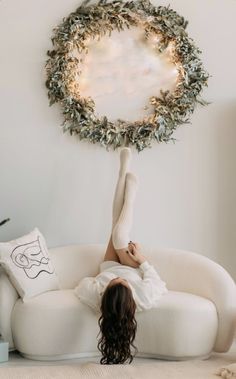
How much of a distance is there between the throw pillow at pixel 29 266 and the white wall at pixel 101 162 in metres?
0.46

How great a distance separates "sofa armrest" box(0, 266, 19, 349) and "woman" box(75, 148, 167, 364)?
1.30 ft

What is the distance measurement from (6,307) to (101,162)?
134 cm

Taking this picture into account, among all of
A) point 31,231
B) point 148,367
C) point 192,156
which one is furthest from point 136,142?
point 148,367

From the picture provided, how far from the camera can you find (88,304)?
3377mm

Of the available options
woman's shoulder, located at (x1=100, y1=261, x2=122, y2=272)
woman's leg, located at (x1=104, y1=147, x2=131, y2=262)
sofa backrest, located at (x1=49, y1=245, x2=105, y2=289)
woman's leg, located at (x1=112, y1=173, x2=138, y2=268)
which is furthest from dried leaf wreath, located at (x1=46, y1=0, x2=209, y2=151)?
woman's shoulder, located at (x1=100, y1=261, x2=122, y2=272)

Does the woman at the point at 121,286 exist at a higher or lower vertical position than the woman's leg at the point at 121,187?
lower

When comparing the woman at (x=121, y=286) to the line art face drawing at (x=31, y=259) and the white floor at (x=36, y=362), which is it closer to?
the white floor at (x=36, y=362)

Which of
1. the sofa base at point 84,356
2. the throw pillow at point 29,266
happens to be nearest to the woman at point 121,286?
the sofa base at point 84,356

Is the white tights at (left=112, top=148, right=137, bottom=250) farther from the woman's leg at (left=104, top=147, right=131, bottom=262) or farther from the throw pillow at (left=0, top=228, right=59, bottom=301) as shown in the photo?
the throw pillow at (left=0, top=228, right=59, bottom=301)

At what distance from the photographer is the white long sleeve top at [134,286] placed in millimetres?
3322

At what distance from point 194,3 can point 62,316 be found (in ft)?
8.40

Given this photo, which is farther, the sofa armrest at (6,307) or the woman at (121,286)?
the sofa armrest at (6,307)

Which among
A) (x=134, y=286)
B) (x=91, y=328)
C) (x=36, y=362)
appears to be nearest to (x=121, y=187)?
(x=134, y=286)

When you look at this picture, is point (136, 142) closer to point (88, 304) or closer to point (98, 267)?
point (98, 267)
